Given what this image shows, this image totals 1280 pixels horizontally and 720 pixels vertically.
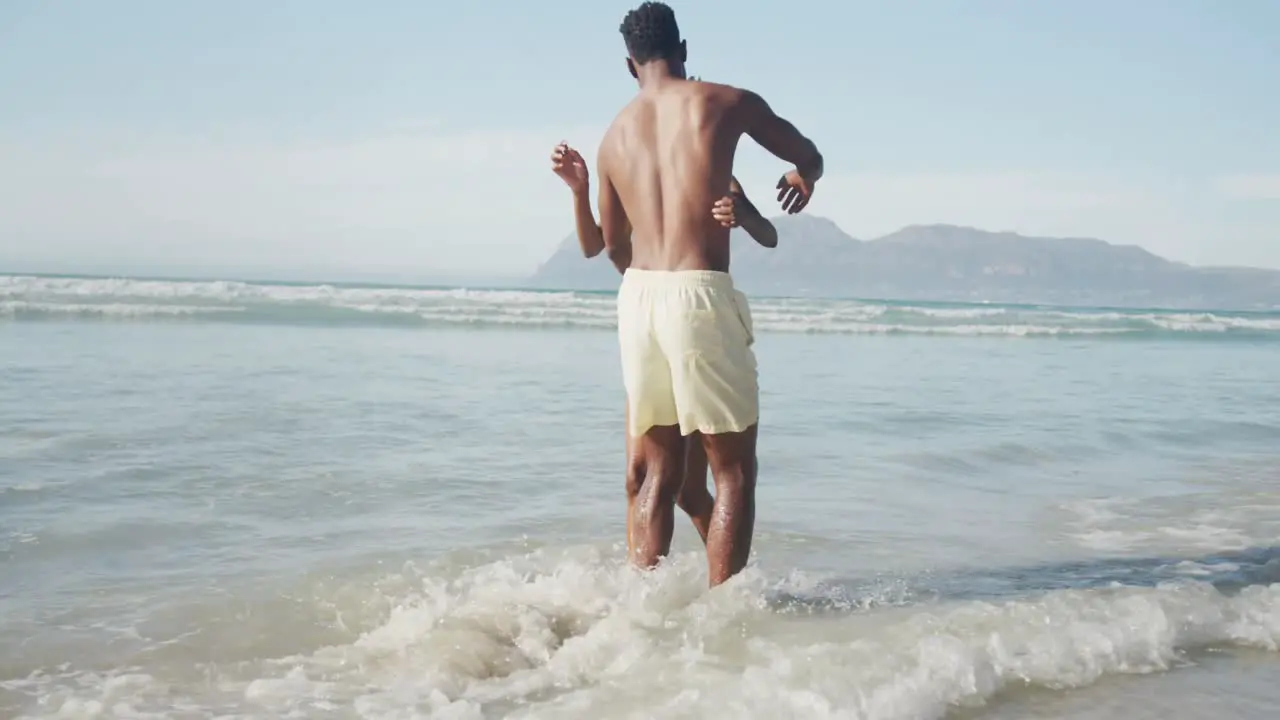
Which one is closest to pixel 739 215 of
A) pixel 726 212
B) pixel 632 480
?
pixel 726 212

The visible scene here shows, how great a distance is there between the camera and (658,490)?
3.81 metres

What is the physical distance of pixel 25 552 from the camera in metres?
4.13

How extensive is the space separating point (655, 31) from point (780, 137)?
0.53 meters

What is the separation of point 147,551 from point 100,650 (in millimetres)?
1096

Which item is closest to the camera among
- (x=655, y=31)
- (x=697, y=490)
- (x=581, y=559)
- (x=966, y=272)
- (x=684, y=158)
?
(x=684, y=158)

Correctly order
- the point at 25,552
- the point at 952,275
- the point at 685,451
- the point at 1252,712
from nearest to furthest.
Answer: the point at 1252,712, the point at 685,451, the point at 25,552, the point at 952,275

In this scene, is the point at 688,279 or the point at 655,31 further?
the point at 655,31

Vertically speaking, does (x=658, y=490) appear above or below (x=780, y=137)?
below

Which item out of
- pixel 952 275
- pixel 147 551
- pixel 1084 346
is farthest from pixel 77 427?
pixel 952 275

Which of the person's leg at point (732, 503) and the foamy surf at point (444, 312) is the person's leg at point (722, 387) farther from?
the foamy surf at point (444, 312)

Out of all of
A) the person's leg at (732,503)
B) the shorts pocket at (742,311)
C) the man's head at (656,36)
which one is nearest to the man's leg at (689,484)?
the person's leg at (732,503)

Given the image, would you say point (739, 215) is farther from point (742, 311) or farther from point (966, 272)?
point (966, 272)

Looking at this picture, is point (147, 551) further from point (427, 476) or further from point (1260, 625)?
point (1260, 625)

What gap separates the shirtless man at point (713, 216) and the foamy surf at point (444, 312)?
15.8m
